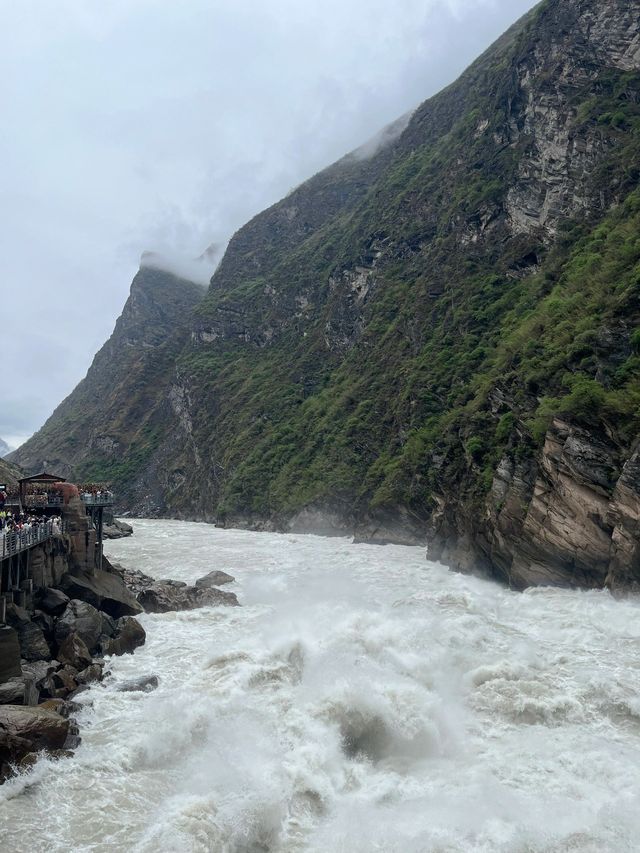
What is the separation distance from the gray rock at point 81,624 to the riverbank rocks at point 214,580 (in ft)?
39.9

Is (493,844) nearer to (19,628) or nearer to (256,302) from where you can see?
(19,628)

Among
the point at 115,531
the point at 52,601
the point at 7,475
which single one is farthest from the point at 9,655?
the point at 7,475

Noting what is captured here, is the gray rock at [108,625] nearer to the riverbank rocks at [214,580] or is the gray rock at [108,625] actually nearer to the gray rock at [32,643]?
the gray rock at [32,643]

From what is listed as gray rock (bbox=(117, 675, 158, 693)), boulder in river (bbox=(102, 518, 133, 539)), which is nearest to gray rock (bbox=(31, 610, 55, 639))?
gray rock (bbox=(117, 675, 158, 693))

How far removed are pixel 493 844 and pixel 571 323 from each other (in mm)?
30345

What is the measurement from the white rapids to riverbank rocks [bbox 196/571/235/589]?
388 inches

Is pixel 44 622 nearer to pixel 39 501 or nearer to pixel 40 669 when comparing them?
pixel 40 669

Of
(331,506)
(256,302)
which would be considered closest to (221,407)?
(256,302)

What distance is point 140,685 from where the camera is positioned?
18203mm

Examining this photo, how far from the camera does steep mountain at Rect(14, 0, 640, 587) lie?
29156mm

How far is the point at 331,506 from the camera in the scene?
69250 mm

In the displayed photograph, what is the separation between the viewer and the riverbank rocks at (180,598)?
95.0ft

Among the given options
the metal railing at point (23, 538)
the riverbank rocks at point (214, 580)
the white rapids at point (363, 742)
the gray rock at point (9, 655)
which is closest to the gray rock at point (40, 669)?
the gray rock at point (9, 655)

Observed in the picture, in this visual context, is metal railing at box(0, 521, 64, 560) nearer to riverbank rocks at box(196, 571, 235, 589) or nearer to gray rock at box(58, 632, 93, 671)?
gray rock at box(58, 632, 93, 671)
